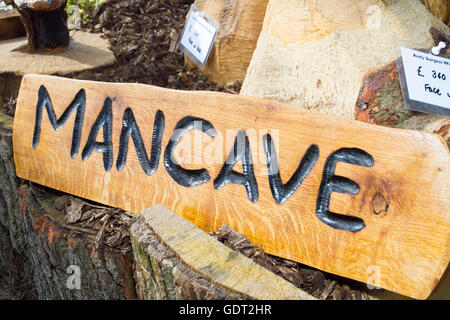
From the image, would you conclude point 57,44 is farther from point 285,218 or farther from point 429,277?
point 429,277

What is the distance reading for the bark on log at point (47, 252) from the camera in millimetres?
1591

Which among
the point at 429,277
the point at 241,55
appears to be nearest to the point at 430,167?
the point at 429,277

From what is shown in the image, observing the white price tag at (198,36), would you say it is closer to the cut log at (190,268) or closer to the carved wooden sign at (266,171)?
the carved wooden sign at (266,171)

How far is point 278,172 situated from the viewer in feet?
4.79

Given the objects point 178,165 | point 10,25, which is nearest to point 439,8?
point 178,165

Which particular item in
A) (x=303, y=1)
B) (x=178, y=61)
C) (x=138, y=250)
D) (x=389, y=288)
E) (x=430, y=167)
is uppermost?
(x=303, y=1)

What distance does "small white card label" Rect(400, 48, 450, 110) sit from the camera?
159 cm

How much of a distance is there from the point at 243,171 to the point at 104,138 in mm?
602

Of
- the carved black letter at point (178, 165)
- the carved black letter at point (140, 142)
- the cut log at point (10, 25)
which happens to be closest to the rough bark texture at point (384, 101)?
the carved black letter at point (178, 165)

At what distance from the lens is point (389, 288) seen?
130 centimetres

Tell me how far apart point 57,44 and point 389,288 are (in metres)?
2.13

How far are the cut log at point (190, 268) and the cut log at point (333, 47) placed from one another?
2.35 ft

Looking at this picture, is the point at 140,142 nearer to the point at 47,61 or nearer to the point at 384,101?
the point at 384,101

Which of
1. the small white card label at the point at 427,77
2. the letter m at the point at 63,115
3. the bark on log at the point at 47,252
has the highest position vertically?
the small white card label at the point at 427,77
